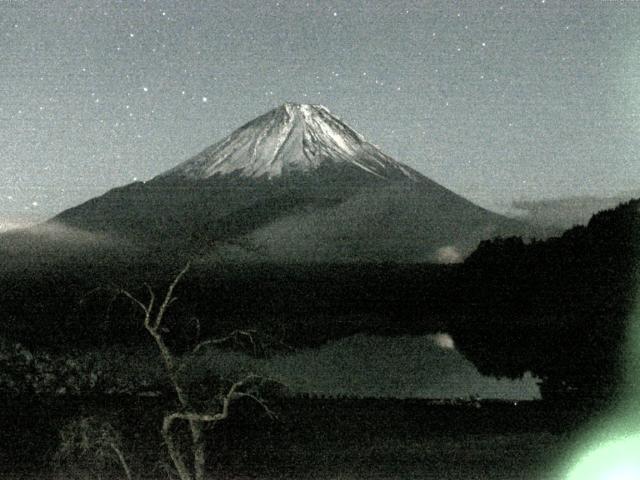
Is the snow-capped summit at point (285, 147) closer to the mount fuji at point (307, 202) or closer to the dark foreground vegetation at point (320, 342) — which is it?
the mount fuji at point (307, 202)

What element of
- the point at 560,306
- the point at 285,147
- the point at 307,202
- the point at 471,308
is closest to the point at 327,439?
the point at 560,306

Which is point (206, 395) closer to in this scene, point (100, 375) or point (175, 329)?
point (100, 375)

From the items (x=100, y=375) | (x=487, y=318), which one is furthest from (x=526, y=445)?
(x=487, y=318)

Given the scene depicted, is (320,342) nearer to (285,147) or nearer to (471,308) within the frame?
(471,308)

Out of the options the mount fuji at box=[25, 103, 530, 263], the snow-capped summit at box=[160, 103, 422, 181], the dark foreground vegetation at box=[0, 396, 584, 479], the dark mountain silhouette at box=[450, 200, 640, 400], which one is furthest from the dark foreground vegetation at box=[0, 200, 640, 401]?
the snow-capped summit at box=[160, 103, 422, 181]

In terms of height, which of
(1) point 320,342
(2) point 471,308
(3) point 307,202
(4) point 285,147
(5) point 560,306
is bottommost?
(2) point 471,308

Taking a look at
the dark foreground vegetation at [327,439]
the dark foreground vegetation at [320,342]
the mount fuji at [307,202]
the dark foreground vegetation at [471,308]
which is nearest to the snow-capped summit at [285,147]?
the mount fuji at [307,202]
